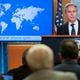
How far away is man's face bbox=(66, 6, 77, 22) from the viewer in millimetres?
6688

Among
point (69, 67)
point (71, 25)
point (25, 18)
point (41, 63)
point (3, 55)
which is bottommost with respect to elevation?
point (3, 55)

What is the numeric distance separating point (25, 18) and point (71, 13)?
2.03 m

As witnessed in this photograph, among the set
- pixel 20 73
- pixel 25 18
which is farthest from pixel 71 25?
pixel 20 73

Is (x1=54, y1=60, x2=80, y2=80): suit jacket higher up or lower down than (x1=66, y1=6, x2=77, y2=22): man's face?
lower down

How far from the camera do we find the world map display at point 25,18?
8.43 m

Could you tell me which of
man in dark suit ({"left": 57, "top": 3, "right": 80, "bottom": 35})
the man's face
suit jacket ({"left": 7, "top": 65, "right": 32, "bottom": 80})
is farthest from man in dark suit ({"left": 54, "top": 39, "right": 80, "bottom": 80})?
the man's face

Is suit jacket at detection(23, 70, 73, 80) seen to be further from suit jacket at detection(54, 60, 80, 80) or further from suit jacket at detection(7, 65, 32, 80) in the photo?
suit jacket at detection(7, 65, 32, 80)

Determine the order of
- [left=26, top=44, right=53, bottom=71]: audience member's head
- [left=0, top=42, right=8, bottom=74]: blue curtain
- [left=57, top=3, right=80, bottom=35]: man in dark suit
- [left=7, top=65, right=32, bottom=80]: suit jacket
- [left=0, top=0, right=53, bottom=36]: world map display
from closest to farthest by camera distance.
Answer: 1. [left=26, top=44, right=53, bottom=71]: audience member's head
2. [left=7, top=65, right=32, bottom=80]: suit jacket
3. [left=57, top=3, right=80, bottom=35]: man in dark suit
4. [left=0, top=42, right=8, bottom=74]: blue curtain
5. [left=0, top=0, right=53, bottom=36]: world map display

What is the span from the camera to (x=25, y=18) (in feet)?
28.1

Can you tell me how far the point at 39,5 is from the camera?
8539mm

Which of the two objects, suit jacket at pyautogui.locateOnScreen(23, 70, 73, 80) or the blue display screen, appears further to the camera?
the blue display screen

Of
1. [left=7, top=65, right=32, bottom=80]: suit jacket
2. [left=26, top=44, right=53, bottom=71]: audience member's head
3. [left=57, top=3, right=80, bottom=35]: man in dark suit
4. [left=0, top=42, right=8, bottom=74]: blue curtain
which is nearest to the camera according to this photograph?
[left=26, top=44, right=53, bottom=71]: audience member's head

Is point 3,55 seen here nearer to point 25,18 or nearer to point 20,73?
point 25,18

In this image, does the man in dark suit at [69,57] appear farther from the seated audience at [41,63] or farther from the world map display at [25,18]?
the world map display at [25,18]
